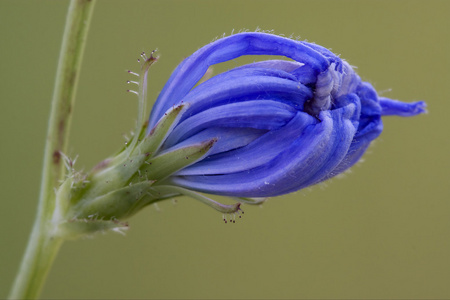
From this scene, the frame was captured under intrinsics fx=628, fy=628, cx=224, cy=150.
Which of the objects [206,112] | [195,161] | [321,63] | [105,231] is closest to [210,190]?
[195,161]

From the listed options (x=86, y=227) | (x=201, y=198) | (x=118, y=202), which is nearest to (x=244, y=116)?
(x=201, y=198)

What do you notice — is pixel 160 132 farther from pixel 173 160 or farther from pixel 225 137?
pixel 225 137

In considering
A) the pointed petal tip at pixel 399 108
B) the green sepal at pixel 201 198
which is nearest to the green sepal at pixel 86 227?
the green sepal at pixel 201 198

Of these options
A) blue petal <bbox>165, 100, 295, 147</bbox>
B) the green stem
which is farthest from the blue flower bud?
the green stem

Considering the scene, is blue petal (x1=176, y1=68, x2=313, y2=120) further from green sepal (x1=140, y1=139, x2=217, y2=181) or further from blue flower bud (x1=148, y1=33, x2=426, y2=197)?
green sepal (x1=140, y1=139, x2=217, y2=181)

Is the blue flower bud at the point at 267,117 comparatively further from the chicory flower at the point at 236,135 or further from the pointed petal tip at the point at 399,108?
the pointed petal tip at the point at 399,108

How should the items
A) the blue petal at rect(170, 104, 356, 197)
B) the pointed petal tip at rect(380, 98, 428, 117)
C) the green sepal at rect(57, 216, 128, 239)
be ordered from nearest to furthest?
1. the blue petal at rect(170, 104, 356, 197)
2. the green sepal at rect(57, 216, 128, 239)
3. the pointed petal tip at rect(380, 98, 428, 117)
